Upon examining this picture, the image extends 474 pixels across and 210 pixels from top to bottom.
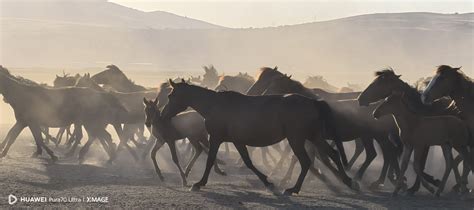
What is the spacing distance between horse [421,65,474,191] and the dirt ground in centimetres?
133

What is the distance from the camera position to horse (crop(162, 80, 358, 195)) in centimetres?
1215

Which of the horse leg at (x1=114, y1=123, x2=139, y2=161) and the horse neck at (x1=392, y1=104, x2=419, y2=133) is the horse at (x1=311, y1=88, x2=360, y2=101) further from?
the horse leg at (x1=114, y1=123, x2=139, y2=161)

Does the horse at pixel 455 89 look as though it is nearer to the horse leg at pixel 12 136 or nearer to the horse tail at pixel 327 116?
the horse tail at pixel 327 116

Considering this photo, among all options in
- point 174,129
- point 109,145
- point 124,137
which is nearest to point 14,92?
point 109,145

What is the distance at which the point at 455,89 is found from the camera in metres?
12.5

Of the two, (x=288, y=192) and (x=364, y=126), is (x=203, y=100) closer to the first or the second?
(x=288, y=192)

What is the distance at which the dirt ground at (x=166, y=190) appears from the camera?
11.2 meters

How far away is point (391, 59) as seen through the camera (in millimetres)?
86375

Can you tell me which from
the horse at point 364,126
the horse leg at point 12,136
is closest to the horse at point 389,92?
the horse at point 364,126

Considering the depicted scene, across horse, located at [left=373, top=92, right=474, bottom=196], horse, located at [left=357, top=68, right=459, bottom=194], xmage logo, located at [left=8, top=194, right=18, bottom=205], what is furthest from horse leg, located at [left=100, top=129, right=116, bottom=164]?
horse, located at [left=373, top=92, right=474, bottom=196]

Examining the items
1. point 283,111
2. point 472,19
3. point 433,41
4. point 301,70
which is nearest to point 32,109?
point 283,111

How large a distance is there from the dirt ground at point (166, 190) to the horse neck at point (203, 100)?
4.18ft

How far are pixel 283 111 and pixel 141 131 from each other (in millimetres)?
9792

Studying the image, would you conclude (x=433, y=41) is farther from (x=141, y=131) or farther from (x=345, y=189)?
(x=345, y=189)
